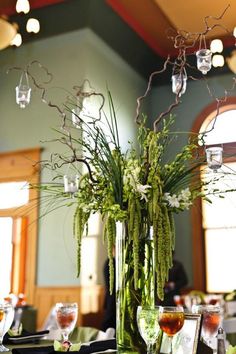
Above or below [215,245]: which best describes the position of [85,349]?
below

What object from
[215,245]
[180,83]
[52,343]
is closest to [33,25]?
[215,245]

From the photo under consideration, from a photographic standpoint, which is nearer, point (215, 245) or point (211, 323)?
point (211, 323)

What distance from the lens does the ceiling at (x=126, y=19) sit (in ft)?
19.4

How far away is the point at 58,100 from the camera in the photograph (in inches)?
249

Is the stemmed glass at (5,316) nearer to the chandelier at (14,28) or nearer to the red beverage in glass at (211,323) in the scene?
the red beverage in glass at (211,323)

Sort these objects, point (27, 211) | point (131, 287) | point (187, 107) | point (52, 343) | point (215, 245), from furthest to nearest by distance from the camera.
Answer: point (187, 107), point (215, 245), point (27, 211), point (52, 343), point (131, 287)

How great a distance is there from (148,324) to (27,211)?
16.4ft

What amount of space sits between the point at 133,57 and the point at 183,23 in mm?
1214

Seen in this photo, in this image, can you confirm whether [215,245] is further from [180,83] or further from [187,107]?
[180,83]

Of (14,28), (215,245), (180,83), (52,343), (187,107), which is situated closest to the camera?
A: (180,83)

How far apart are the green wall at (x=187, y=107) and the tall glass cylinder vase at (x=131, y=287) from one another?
5.28 m

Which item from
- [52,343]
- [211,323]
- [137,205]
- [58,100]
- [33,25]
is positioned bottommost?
[52,343]

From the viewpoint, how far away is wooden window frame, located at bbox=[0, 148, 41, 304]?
6117mm

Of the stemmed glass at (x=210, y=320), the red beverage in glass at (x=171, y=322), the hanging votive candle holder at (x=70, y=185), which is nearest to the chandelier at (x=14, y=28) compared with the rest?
the hanging votive candle holder at (x=70, y=185)
